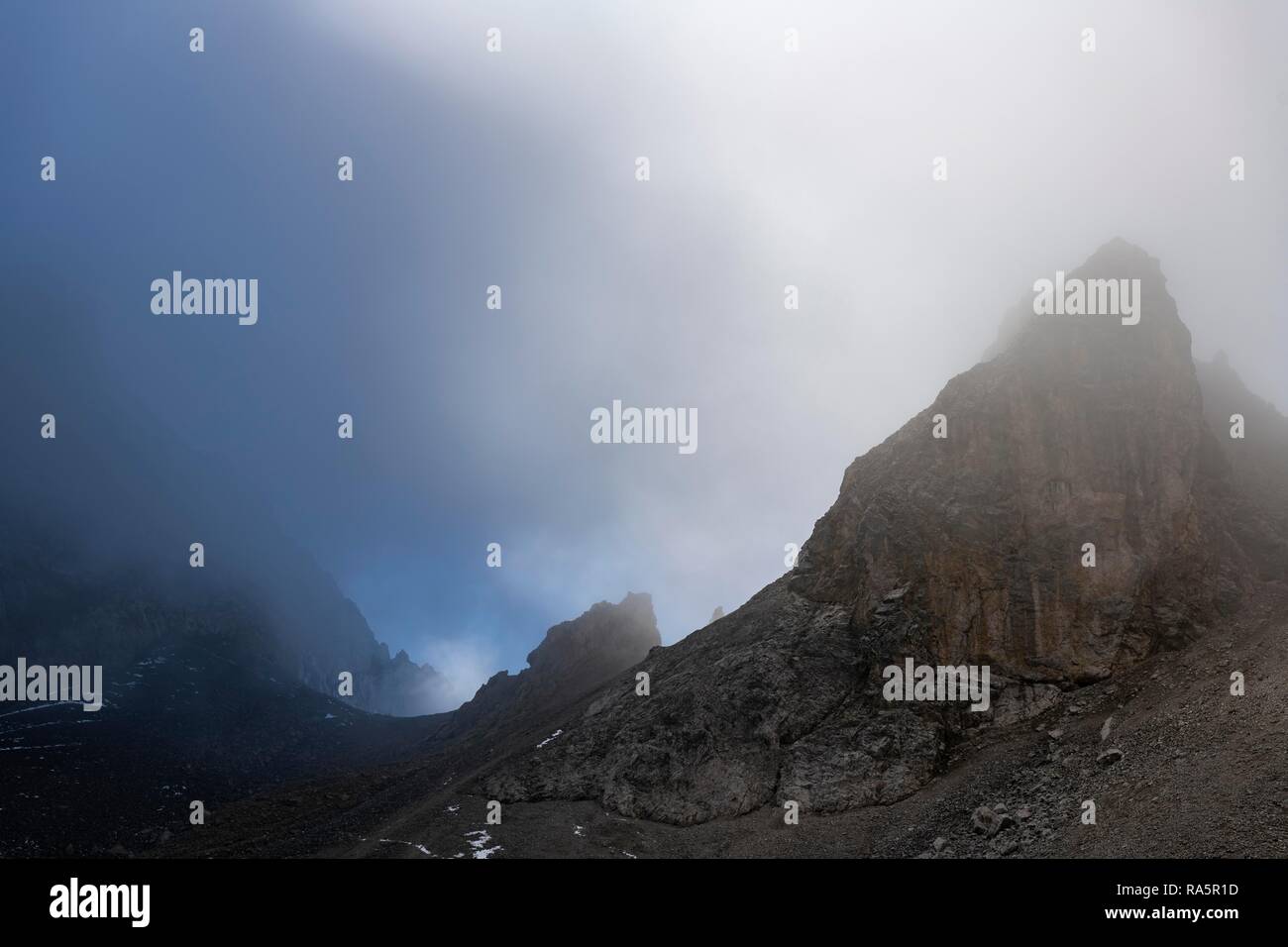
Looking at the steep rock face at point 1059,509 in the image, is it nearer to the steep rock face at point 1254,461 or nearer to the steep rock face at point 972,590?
the steep rock face at point 972,590

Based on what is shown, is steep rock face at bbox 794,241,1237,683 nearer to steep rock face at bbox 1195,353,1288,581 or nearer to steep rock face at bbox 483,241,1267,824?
steep rock face at bbox 483,241,1267,824

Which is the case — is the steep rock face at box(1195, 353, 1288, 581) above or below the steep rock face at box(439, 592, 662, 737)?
above

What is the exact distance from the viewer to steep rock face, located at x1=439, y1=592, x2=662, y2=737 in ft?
433

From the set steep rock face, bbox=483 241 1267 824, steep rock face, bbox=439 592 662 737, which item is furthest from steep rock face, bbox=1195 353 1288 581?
steep rock face, bbox=439 592 662 737

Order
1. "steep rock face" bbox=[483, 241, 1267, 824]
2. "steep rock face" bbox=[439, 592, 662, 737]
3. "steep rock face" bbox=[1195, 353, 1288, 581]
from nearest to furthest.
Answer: "steep rock face" bbox=[483, 241, 1267, 824]
"steep rock face" bbox=[1195, 353, 1288, 581]
"steep rock face" bbox=[439, 592, 662, 737]

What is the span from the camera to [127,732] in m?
122

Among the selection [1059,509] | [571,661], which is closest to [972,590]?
[1059,509]

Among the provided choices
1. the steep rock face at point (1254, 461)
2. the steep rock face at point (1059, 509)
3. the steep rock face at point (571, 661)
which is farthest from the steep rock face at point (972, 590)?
the steep rock face at point (571, 661)

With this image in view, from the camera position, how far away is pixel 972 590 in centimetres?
6031

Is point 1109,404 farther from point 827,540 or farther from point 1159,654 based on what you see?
point 827,540

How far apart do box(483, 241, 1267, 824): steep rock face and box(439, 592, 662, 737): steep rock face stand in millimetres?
63767
